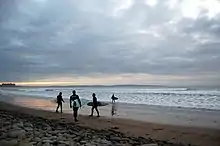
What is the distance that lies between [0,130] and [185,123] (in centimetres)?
1259

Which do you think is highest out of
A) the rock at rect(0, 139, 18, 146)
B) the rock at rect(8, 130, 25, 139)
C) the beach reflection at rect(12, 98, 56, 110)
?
the rock at rect(8, 130, 25, 139)

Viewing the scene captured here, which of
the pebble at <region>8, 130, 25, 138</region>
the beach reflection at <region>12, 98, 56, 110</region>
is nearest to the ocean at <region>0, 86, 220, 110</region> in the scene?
the beach reflection at <region>12, 98, 56, 110</region>

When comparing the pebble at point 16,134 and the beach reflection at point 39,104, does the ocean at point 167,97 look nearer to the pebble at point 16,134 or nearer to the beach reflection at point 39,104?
the beach reflection at point 39,104

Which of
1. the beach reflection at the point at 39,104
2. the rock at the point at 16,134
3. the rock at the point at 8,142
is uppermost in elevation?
the rock at the point at 16,134

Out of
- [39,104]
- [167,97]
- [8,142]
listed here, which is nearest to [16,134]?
[8,142]

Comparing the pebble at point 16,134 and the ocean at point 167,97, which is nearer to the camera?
the pebble at point 16,134

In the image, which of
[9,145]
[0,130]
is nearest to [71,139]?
[9,145]

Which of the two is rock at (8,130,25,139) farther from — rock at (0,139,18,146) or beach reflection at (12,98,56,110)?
→ beach reflection at (12,98,56,110)

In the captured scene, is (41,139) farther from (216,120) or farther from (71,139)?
(216,120)

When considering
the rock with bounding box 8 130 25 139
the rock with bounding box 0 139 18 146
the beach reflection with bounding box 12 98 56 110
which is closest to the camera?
the rock with bounding box 0 139 18 146

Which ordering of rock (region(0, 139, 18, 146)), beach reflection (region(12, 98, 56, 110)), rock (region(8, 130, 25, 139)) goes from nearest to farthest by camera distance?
rock (region(0, 139, 18, 146)), rock (region(8, 130, 25, 139)), beach reflection (region(12, 98, 56, 110))

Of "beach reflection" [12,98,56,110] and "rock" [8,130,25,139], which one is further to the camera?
"beach reflection" [12,98,56,110]

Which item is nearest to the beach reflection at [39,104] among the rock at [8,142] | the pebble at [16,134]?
the pebble at [16,134]

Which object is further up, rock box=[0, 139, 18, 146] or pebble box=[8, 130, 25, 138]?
pebble box=[8, 130, 25, 138]
